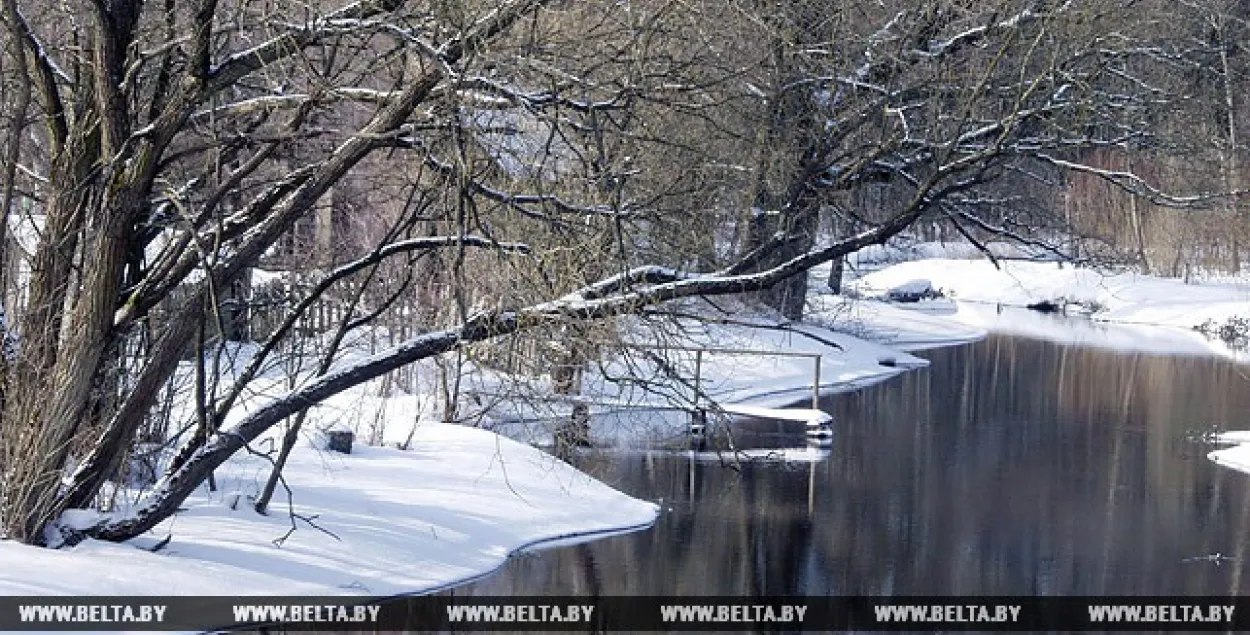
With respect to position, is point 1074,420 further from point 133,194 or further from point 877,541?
point 133,194

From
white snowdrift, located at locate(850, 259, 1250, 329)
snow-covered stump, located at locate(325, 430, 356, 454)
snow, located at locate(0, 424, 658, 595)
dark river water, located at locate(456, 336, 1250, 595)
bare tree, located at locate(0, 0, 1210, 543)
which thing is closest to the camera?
bare tree, located at locate(0, 0, 1210, 543)

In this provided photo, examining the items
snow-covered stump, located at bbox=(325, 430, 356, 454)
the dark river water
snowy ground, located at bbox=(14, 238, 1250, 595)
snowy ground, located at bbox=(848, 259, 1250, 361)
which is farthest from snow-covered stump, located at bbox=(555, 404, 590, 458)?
snowy ground, located at bbox=(848, 259, 1250, 361)

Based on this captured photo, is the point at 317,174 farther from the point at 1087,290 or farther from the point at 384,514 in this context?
the point at 1087,290

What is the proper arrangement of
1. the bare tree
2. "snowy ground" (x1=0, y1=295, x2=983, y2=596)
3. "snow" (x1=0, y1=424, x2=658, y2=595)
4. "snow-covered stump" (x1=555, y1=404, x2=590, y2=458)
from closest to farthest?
the bare tree → "snow" (x1=0, y1=424, x2=658, y2=595) → "snowy ground" (x1=0, y1=295, x2=983, y2=596) → "snow-covered stump" (x1=555, y1=404, x2=590, y2=458)

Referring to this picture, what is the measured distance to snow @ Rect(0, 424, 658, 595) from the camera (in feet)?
31.3

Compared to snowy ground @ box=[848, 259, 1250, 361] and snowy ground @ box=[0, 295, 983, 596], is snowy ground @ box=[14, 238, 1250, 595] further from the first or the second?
snowy ground @ box=[848, 259, 1250, 361]

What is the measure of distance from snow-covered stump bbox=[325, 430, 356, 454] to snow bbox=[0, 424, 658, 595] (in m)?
0.11

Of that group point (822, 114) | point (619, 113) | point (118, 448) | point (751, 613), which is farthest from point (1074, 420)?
point (118, 448)

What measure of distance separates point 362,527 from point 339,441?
237 cm

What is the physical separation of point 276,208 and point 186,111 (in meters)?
0.89

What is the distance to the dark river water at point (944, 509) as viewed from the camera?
12906 millimetres

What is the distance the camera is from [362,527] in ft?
39.8

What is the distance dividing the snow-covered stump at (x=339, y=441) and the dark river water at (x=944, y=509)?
227 cm

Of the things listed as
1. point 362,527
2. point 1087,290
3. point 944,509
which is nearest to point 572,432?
point 362,527
